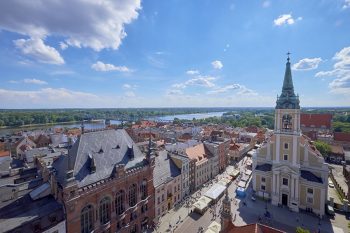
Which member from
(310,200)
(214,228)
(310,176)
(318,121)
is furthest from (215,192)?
(318,121)

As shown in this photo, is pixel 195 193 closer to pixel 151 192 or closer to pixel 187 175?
pixel 187 175

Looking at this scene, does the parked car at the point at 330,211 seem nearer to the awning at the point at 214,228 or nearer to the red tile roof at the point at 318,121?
the awning at the point at 214,228

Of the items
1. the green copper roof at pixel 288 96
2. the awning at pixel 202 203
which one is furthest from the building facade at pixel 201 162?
the green copper roof at pixel 288 96

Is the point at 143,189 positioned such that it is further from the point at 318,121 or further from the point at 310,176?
the point at 318,121

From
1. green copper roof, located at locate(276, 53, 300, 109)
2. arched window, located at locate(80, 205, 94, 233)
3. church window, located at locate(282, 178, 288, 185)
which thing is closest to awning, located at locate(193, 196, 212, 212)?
church window, located at locate(282, 178, 288, 185)

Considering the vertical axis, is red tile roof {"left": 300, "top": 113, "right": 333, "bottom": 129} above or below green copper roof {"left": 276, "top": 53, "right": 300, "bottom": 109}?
below

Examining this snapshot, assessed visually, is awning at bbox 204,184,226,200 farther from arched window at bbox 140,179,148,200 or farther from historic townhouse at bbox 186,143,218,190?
arched window at bbox 140,179,148,200

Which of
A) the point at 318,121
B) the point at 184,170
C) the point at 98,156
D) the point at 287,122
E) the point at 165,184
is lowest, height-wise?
the point at 165,184

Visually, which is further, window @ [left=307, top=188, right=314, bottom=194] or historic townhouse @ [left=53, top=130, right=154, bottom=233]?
window @ [left=307, top=188, right=314, bottom=194]
